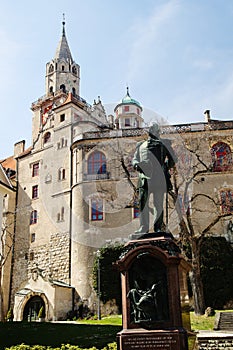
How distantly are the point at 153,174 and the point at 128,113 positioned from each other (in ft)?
168

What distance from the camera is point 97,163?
3781 centimetres

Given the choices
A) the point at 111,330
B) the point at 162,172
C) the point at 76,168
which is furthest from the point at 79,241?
the point at 162,172

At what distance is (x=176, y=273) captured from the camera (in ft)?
32.1

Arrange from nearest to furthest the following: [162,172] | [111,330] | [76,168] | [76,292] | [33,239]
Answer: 1. [162,172]
2. [111,330]
3. [76,292]
4. [76,168]
5. [33,239]

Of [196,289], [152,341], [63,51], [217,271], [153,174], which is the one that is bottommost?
[152,341]

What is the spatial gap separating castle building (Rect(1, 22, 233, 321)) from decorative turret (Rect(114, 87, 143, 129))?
14058 mm

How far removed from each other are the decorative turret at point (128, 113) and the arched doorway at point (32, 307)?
32.2 m

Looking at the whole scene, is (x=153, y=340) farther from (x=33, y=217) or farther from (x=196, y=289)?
(x=33, y=217)

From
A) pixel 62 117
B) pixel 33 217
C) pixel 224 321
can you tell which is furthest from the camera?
pixel 62 117

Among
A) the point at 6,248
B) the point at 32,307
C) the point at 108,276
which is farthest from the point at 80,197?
the point at 6,248

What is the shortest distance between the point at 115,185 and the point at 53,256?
29.4ft

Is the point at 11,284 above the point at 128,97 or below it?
below

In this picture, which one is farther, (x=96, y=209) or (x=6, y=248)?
(x=6, y=248)

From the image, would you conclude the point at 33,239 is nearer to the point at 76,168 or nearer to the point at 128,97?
the point at 76,168
